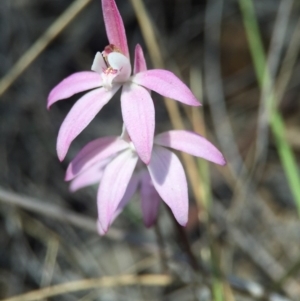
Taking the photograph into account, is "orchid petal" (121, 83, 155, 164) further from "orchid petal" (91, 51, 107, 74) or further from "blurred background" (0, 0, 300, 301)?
"blurred background" (0, 0, 300, 301)

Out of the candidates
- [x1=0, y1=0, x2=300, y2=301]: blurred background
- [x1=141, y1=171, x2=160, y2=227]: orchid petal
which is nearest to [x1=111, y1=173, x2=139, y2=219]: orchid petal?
[x1=141, y1=171, x2=160, y2=227]: orchid petal

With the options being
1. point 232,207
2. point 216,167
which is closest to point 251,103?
point 216,167

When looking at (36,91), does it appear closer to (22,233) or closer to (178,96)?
(22,233)

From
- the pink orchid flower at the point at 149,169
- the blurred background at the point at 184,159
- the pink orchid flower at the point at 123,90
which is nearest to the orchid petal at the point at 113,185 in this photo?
the pink orchid flower at the point at 149,169

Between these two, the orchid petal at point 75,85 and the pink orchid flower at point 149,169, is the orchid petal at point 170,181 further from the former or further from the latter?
the orchid petal at point 75,85

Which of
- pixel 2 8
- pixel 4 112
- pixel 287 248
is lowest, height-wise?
pixel 287 248
